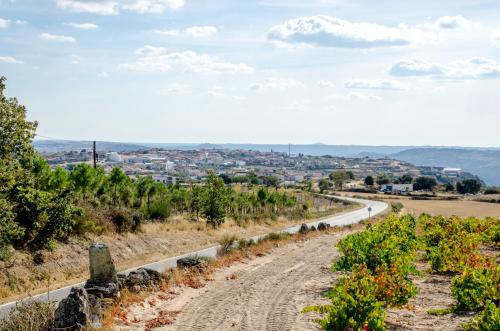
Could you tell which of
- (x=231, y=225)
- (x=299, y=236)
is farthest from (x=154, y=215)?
(x=299, y=236)

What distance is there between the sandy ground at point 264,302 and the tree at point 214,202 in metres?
23.2

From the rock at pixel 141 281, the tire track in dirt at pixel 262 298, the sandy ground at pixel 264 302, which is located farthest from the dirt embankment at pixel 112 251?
the tire track in dirt at pixel 262 298

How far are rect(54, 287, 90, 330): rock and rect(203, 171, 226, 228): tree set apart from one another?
34.6 m

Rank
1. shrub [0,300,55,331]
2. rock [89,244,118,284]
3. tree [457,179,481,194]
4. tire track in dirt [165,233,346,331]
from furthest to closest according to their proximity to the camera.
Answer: tree [457,179,481,194] < rock [89,244,118,284] < tire track in dirt [165,233,346,331] < shrub [0,300,55,331]

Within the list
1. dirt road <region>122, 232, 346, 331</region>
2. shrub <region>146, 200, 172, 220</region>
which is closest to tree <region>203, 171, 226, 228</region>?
shrub <region>146, 200, 172, 220</region>

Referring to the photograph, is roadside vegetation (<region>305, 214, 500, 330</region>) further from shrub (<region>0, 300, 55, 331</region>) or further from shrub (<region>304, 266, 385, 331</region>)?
shrub (<region>0, 300, 55, 331</region>)

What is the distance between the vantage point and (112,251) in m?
32.6

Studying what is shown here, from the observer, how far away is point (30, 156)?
22.4 metres

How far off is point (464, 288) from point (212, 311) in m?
6.52

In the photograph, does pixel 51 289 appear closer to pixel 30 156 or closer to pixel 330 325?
pixel 30 156

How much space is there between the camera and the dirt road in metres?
14.5

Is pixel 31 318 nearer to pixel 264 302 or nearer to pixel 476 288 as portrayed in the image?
pixel 264 302

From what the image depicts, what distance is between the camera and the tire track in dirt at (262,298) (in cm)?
1446

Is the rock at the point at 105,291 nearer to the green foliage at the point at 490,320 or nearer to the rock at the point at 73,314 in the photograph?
the rock at the point at 73,314
